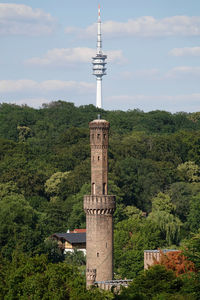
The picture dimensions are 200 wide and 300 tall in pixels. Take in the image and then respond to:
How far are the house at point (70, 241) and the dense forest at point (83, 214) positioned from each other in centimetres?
180

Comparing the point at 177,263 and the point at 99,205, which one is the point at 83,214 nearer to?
the point at 99,205

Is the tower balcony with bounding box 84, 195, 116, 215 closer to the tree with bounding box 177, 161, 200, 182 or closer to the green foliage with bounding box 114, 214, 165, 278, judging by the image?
the green foliage with bounding box 114, 214, 165, 278

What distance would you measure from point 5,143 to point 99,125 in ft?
247

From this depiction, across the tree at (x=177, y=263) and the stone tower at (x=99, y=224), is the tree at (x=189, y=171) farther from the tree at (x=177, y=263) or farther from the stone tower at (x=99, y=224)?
the tree at (x=177, y=263)

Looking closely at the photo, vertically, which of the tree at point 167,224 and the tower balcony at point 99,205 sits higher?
the tree at point 167,224

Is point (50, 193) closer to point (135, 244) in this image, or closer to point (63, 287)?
point (135, 244)

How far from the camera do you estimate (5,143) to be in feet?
556

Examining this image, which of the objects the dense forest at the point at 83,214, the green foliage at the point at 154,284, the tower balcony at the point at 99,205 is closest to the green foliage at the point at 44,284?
the dense forest at the point at 83,214

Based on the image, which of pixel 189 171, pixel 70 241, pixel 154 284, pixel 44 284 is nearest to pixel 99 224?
pixel 154 284

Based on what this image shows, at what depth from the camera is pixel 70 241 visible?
126000 millimetres

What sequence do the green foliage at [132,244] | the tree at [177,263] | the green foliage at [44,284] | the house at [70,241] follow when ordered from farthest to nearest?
the house at [70,241]
the green foliage at [132,244]
the tree at [177,263]
the green foliage at [44,284]

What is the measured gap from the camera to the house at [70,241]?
126444 millimetres

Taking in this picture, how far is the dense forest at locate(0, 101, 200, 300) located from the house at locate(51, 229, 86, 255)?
5.92 ft

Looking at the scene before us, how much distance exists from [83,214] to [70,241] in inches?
452
